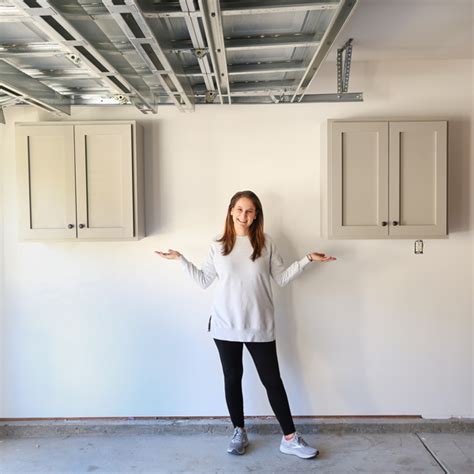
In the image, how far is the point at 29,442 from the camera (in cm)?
277

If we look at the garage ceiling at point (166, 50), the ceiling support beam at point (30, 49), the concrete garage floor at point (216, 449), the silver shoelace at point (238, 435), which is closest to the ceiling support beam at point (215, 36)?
the garage ceiling at point (166, 50)

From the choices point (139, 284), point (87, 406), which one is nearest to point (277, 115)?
point (139, 284)

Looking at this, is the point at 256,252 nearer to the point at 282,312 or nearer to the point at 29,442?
the point at 282,312

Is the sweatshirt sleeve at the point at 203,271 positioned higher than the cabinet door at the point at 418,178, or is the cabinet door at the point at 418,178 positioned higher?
the cabinet door at the point at 418,178

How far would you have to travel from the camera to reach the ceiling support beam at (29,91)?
7.10ft

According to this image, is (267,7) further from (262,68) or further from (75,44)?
(75,44)

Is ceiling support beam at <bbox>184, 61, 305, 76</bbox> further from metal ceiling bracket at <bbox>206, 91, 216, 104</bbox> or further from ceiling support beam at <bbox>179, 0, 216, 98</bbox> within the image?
metal ceiling bracket at <bbox>206, 91, 216, 104</bbox>

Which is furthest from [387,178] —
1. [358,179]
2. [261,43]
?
[261,43]

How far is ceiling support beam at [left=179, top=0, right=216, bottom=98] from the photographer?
161cm

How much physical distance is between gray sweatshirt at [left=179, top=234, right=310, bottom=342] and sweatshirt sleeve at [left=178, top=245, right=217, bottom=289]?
68 millimetres

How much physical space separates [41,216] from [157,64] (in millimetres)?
1298

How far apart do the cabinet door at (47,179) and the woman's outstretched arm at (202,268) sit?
0.68 metres

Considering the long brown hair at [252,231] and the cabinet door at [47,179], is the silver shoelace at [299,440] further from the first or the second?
the cabinet door at [47,179]

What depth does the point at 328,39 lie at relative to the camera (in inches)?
74.5
